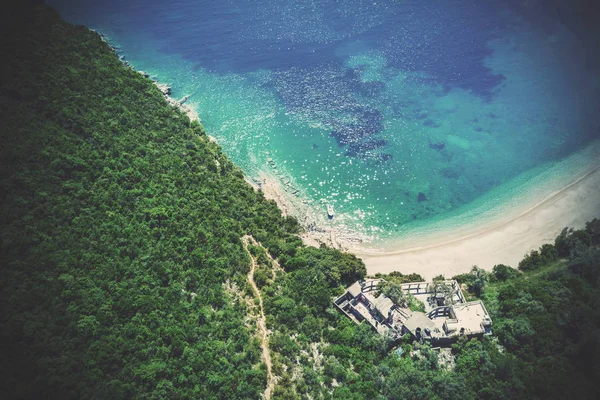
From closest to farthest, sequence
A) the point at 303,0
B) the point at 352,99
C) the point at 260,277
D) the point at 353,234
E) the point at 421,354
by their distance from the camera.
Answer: the point at 421,354, the point at 260,277, the point at 353,234, the point at 352,99, the point at 303,0

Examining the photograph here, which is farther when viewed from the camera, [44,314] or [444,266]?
[444,266]

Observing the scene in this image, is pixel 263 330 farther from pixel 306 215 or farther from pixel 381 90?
pixel 381 90

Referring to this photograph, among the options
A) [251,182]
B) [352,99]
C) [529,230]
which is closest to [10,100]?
[251,182]

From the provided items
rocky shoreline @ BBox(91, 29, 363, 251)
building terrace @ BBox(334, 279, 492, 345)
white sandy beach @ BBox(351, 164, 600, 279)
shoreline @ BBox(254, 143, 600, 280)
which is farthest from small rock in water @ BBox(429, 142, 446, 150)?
building terrace @ BBox(334, 279, 492, 345)

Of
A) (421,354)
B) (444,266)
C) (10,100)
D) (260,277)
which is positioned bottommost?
(421,354)

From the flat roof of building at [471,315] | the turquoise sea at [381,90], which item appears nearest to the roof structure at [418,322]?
the flat roof of building at [471,315]

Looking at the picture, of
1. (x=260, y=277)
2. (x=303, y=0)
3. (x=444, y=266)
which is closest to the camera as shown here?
(x=260, y=277)

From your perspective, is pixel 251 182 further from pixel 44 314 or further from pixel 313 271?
pixel 44 314

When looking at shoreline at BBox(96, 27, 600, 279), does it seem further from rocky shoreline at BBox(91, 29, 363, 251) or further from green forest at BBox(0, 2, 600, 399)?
green forest at BBox(0, 2, 600, 399)
